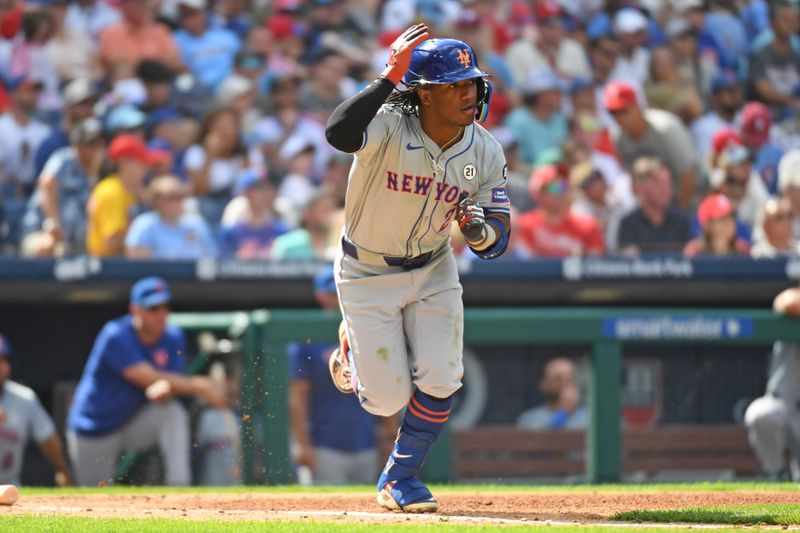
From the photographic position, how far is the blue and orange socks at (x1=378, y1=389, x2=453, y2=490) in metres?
5.43

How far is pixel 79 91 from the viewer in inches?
413

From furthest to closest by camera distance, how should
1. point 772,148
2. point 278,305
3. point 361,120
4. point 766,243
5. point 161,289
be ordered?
point 772,148
point 766,243
point 278,305
point 161,289
point 361,120

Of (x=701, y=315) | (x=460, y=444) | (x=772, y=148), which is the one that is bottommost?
(x=460, y=444)

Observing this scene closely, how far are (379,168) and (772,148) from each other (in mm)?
7356

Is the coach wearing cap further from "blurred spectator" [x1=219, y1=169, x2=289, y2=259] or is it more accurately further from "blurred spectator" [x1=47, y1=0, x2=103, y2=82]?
"blurred spectator" [x1=47, y1=0, x2=103, y2=82]

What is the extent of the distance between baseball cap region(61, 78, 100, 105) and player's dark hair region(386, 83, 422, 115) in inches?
219

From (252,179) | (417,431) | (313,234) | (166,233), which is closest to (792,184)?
(313,234)

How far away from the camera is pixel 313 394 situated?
8.23 m

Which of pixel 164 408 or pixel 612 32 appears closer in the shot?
pixel 164 408

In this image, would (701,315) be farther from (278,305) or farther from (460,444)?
(278,305)

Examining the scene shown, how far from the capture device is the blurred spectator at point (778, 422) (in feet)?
26.3

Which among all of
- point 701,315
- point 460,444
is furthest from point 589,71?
point 460,444

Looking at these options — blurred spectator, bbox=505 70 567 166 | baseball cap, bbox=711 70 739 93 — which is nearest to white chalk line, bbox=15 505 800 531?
blurred spectator, bbox=505 70 567 166

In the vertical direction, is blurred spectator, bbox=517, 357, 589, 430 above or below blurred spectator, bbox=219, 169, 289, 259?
below
